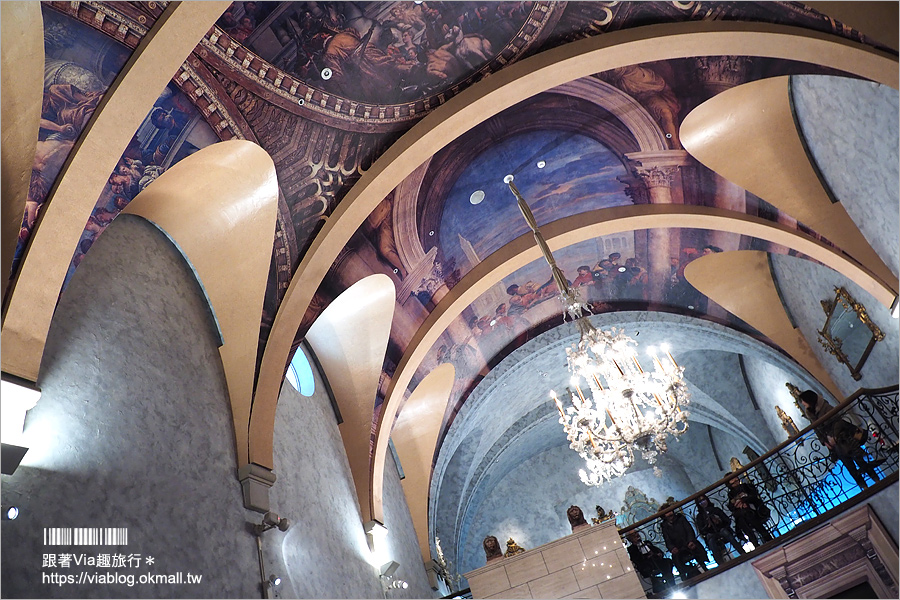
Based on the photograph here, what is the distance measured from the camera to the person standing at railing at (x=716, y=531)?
30.0 ft

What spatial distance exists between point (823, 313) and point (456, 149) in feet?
21.9

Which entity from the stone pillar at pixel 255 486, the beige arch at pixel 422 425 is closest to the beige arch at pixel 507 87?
the stone pillar at pixel 255 486

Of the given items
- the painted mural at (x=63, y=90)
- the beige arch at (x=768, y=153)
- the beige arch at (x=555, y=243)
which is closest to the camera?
the painted mural at (x=63, y=90)

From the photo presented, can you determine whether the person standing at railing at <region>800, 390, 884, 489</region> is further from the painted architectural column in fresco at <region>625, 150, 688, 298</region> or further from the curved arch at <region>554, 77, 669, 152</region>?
the curved arch at <region>554, 77, 669, 152</region>

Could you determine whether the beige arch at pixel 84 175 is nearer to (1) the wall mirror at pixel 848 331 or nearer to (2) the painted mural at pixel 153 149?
(2) the painted mural at pixel 153 149

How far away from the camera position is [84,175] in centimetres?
470

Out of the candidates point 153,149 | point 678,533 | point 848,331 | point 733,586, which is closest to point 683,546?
point 678,533

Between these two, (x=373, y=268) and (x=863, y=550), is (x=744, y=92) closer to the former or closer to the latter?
(x=373, y=268)

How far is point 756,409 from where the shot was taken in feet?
48.2

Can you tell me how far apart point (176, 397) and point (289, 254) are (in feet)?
6.52

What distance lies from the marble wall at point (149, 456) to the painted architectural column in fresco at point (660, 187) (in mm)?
5795

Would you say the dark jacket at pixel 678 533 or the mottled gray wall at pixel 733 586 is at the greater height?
the dark jacket at pixel 678 533

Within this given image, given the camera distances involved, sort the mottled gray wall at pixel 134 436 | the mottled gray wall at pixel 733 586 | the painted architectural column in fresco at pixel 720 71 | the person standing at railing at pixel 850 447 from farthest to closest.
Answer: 1. the mottled gray wall at pixel 733 586
2. the person standing at railing at pixel 850 447
3. the painted architectural column in fresco at pixel 720 71
4. the mottled gray wall at pixel 134 436

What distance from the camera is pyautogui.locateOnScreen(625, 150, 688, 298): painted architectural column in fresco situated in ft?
29.7
